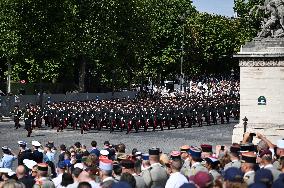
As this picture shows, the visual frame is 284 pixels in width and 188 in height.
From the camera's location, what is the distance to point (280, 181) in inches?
370

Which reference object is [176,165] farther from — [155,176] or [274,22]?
[274,22]

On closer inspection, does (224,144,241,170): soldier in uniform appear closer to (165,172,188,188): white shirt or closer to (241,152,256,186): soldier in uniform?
(241,152,256,186): soldier in uniform

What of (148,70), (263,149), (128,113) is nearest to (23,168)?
A: (263,149)

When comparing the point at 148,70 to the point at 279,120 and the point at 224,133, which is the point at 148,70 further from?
the point at 279,120

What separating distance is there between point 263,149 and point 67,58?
1777 inches

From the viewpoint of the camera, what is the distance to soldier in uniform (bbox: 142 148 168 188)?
11914mm

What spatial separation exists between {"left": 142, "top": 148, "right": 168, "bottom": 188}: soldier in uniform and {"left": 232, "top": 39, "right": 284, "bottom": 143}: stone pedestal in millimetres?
15097

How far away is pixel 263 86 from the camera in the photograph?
27359 mm

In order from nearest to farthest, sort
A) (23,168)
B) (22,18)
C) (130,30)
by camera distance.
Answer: (23,168), (22,18), (130,30)

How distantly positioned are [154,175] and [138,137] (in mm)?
23532

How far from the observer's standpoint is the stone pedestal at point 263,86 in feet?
88.3

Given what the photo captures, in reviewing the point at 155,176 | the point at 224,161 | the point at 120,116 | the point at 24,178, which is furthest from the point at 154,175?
the point at 120,116

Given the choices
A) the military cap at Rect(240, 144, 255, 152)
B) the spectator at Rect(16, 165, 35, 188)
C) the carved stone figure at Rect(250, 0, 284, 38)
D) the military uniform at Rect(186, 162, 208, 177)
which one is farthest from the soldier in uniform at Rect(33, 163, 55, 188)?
the carved stone figure at Rect(250, 0, 284, 38)

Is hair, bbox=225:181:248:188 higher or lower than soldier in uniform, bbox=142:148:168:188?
higher
